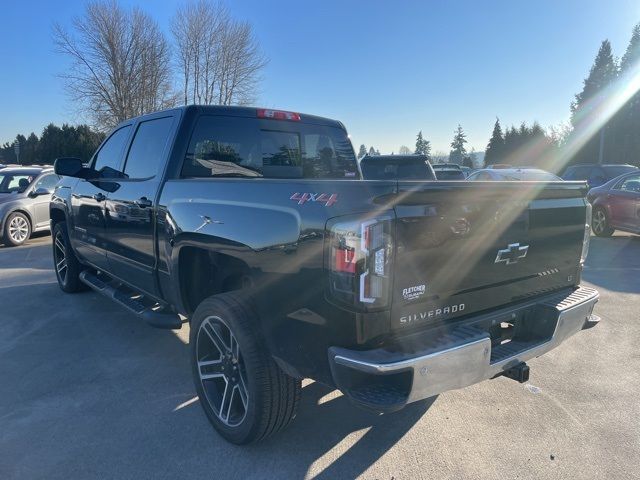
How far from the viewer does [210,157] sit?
3.76 meters

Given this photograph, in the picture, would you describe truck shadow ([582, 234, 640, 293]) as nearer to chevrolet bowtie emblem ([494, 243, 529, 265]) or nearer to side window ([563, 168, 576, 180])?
side window ([563, 168, 576, 180])

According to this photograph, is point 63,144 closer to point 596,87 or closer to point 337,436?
point 337,436

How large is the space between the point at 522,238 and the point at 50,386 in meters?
3.59

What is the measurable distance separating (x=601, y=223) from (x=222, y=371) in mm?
10771

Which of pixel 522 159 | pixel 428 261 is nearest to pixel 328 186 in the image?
pixel 428 261

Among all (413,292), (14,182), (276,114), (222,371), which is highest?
(276,114)

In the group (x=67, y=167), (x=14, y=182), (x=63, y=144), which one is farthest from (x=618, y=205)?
(x=63, y=144)

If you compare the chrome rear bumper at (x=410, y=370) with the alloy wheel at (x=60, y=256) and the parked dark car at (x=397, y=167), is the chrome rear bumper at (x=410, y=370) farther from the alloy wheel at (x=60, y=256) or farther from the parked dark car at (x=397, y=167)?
the parked dark car at (x=397, y=167)

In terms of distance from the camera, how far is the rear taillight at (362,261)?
210 centimetres

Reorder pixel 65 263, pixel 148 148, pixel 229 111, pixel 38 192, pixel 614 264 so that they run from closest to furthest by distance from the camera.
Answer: pixel 229 111 → pixel 148 148 → pixel 65 263 → pixel 614 264 → pixel 38 192

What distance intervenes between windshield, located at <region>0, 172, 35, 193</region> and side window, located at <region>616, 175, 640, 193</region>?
13.3 metres

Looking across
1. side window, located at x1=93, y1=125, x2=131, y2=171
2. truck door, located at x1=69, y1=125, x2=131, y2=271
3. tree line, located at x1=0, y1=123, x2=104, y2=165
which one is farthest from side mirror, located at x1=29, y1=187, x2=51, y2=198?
tree line, located at x1=0, y1=123, x2=104, y2=165

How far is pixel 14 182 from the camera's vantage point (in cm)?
1098

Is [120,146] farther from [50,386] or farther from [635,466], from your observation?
[635,466]
